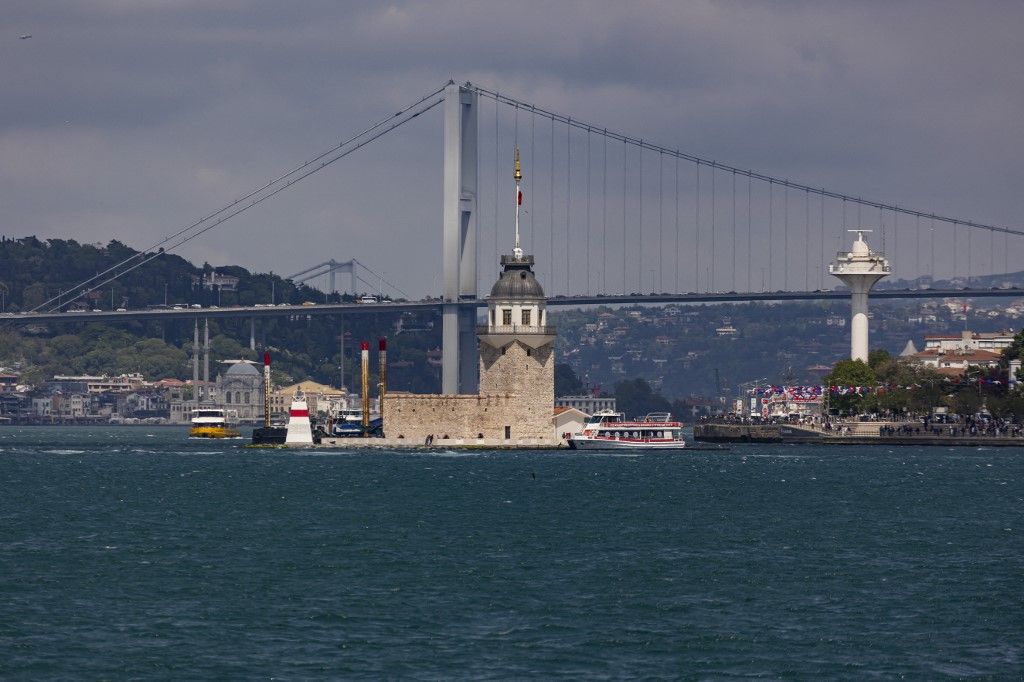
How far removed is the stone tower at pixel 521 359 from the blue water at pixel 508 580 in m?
20.7

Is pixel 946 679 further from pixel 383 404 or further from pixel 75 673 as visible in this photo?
pixel 383 404

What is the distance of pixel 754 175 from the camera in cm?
13438

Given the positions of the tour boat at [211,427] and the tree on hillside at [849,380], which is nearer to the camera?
the tour boat at [211,427]

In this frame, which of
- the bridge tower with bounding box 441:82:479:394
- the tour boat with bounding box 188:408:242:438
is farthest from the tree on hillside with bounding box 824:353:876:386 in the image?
the tour boat with bounding box 188:408:242:438

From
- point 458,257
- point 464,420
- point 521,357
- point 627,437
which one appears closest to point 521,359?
point 521,357

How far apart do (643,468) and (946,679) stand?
49616 mm

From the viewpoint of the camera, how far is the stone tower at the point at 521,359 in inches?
3324

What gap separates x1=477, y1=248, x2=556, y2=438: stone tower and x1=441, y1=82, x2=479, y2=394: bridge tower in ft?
107

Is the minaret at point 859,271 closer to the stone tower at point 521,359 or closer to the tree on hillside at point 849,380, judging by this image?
the tree on hillside at point 849,380

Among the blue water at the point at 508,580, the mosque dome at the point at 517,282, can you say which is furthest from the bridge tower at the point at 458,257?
the blue water at the point at 508,580

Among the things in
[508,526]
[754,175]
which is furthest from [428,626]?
[754,175]

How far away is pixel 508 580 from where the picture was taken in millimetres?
35688

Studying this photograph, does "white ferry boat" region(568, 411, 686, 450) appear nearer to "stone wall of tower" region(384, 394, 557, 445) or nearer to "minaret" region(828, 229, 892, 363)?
"stone wall of tower" region(384, 394, 557, 445)

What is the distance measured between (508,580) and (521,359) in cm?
4880
